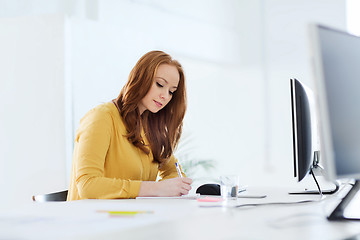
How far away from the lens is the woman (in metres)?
1.78

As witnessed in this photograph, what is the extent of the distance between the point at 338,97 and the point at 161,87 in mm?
1210

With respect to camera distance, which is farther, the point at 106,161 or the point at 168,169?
the point at 168,169

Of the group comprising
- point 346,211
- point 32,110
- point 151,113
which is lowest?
point 346,211

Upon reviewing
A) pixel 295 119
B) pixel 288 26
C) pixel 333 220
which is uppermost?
pixel 288 26

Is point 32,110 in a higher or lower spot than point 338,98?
higher

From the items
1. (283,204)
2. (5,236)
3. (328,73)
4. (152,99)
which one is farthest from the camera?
(152,99)

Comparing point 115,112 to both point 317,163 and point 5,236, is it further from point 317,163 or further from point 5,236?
point 5,236

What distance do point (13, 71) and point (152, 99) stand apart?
5.22 ft

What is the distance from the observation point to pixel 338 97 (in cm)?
114

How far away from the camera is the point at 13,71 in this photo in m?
3.35

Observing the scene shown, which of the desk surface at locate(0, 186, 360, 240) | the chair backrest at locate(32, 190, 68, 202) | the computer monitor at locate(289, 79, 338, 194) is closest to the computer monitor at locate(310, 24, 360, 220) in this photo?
the desk surface at locate(0, 186, 360, 240)

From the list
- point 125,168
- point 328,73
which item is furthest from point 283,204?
point 125,168

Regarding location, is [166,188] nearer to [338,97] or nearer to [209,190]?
[209,190]

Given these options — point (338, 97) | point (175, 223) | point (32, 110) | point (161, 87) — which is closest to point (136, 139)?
point (161, 87)
